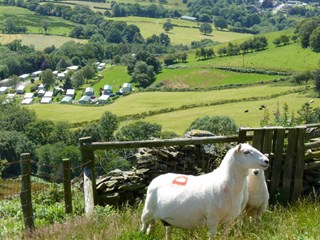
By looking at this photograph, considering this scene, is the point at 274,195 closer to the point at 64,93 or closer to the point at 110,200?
the point at 110,200

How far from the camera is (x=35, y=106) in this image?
135750mm

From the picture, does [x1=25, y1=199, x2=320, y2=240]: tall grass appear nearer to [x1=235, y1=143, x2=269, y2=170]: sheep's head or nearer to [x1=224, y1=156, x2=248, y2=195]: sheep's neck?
[x1=224, y1=156, x2=248, y2=195]: sheep's neck

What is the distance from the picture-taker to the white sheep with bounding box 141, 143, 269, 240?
7633 millimetres

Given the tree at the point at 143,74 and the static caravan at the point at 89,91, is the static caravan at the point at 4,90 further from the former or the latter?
the tree at the point at 143,74

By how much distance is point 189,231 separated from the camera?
26.6 ft

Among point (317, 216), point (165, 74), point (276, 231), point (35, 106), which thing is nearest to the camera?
point (276, 231)

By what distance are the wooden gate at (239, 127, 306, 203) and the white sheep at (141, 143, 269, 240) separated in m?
2.54

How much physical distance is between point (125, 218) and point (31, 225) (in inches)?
64.9

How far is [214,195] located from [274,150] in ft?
10.2

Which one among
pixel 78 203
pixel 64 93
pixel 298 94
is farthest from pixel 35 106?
pixel 78 203

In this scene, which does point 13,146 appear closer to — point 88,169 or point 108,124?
point 108,124

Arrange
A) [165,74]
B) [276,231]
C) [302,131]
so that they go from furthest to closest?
1. [165,74]
2. [302,131]
3. [276,231]

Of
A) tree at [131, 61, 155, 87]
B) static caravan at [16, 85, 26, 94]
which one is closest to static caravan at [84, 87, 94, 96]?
tree at [131, 61, 155, 87]

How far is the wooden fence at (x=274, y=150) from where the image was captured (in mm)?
10297
